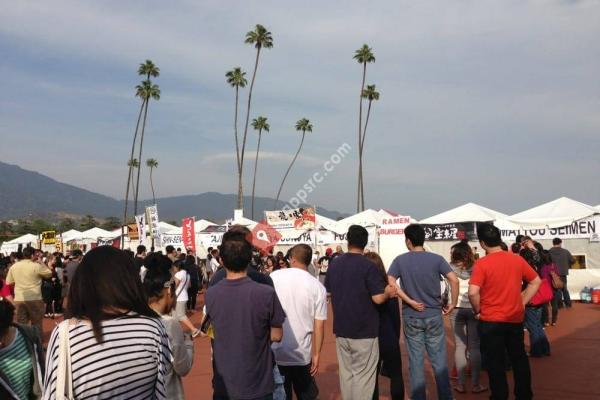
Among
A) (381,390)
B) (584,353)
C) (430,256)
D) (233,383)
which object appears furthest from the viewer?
(584,353)

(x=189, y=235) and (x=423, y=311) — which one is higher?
(x=189, y=235)

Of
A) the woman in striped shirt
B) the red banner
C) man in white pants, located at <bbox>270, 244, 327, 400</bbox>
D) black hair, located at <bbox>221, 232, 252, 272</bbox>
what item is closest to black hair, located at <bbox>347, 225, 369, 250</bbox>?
man in white pants, located at <bbox>270, 244, 327, 400</bbox>

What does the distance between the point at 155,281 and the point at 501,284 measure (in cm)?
351

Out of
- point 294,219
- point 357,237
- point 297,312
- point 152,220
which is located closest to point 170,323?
point 297,312

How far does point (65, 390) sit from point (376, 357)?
3.55 metres

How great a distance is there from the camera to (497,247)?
571 centimetres

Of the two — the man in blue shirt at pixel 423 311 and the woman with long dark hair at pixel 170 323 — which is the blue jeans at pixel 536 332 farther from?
the woman with long dark hair at pixel 170 323

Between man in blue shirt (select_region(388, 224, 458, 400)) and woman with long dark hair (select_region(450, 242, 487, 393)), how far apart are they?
115cm

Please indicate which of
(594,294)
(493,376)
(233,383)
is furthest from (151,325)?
(594,294)

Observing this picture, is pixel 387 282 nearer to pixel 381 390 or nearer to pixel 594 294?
pixel 381 390

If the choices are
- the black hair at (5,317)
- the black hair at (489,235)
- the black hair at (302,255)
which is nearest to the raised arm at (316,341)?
the black hair at (302,255)

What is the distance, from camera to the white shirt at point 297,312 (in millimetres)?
4621

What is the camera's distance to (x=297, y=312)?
4676 millimetres

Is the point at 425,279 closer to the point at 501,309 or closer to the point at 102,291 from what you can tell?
the point at 501,309
